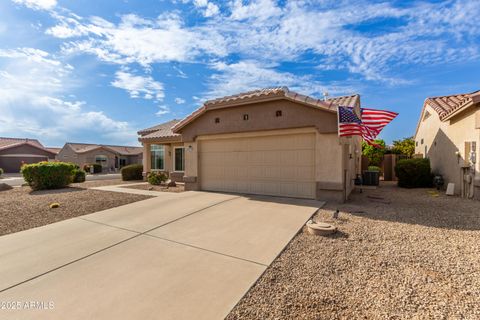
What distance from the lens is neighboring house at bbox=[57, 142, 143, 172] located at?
34344 millimetres

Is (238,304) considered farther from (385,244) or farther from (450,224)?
(450,224)

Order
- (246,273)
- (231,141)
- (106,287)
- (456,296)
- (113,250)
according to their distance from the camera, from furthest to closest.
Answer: (231,141)
(113,250)
(246,273)
(106,287)
(456,296)

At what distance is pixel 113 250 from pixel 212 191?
20.8 ft

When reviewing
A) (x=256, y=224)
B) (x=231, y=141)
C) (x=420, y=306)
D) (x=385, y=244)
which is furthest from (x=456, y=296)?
(x=231, y=141)

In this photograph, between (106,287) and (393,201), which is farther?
(393,201)

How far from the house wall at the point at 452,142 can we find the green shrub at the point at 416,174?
67 cm

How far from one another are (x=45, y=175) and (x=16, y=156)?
3029 centimetres

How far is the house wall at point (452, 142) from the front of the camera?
29.0 ft

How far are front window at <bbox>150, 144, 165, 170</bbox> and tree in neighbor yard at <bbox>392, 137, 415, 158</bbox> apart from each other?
19.5m

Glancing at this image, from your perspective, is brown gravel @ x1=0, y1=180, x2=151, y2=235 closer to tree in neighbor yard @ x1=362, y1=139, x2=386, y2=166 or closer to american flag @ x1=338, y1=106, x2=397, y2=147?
american flag @ x1=338, y1=106, x2=397, y2=147

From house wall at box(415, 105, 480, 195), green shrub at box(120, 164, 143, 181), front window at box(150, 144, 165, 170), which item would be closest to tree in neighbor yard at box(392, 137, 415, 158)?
house wall at box(415, 105, 480, 195)

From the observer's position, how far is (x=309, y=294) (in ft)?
9.44

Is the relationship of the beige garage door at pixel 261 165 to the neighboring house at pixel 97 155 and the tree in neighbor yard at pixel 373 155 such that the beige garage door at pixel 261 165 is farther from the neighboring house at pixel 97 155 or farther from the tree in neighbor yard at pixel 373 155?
the neighboring house at pixel 97 155

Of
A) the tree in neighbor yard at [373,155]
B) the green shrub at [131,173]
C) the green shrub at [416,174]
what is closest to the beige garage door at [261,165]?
the green shrub at [416,174]
